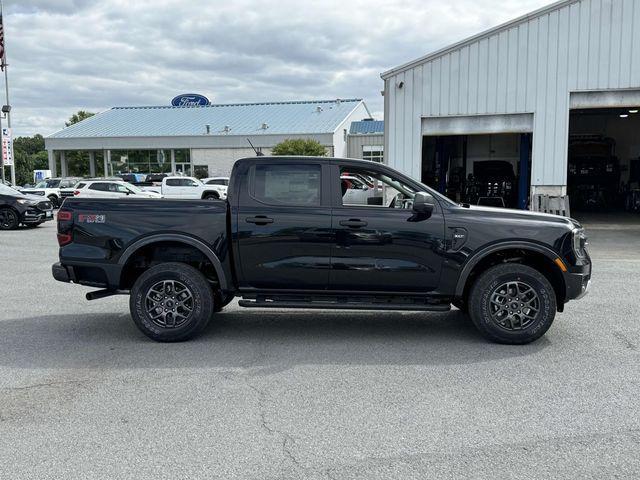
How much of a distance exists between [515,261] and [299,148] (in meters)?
37.0

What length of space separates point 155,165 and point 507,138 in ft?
111

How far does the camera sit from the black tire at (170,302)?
5.91m

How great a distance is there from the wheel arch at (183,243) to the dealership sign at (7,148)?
98.6ft

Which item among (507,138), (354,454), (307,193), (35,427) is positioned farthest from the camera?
(507,138)

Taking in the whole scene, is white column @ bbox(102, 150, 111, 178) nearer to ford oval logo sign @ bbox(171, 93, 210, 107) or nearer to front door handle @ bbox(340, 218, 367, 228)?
ford oval logo sign @ bbox(171, 93, 210, 107)

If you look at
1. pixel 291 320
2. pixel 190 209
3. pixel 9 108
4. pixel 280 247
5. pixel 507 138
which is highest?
pixel 9 108

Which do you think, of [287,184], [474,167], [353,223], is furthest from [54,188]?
[353,223]

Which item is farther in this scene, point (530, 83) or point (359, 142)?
point (359, 142)

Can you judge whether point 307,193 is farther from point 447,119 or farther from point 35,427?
point 447,119

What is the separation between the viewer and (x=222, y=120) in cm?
5259

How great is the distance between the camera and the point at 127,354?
222 inches

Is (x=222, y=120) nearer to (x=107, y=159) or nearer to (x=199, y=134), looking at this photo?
(x=199, y=134)

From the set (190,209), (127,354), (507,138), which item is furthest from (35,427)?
(507,138)

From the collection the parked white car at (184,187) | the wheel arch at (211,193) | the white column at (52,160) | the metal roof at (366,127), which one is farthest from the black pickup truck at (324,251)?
the white column at (52,160)
